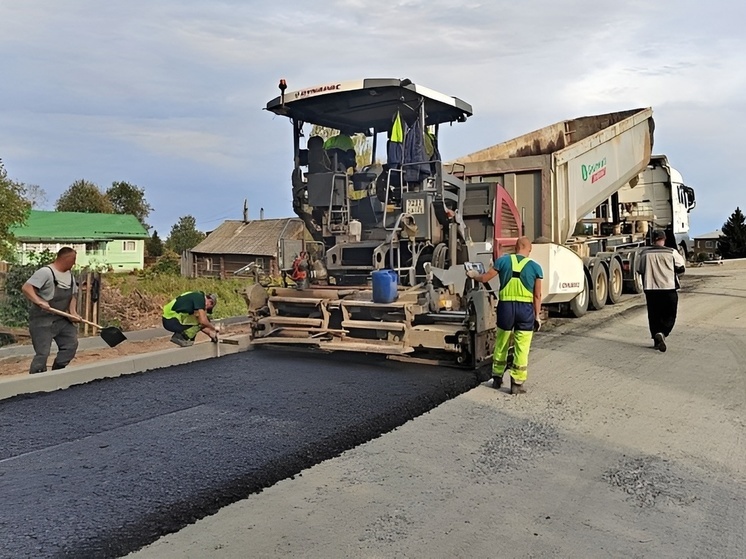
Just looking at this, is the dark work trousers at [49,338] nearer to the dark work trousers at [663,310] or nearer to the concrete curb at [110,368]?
the concrete curb at [110,368]

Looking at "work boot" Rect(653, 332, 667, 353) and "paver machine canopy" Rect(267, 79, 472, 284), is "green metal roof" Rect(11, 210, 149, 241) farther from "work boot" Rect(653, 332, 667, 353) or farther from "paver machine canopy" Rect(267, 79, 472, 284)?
"work boot" Rect(653, 332, 667, 353)

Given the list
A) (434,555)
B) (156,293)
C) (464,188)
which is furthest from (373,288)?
(156,293)

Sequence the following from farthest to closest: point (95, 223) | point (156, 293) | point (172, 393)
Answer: point (95, 223), point (156, 293), point (172, 393)

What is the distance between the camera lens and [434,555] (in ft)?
9.11

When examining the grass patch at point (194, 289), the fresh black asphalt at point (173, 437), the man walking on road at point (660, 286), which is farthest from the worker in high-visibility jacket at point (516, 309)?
the grass patch at point (194, 289)

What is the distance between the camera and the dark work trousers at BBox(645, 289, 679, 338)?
24.7ft

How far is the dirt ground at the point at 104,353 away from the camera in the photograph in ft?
27.3

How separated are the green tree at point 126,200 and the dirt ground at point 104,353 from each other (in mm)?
47968

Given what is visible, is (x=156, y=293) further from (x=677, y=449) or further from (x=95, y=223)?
(x=95, y=223)

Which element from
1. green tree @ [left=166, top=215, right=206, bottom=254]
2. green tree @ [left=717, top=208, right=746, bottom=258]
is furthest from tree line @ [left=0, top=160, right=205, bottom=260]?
green tree @ [left=717, top=208, right=746, bottom=258]

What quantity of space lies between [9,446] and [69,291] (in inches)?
93.6

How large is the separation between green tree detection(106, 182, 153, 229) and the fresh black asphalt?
2061 inches

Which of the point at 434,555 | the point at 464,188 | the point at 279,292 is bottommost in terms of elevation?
the point at 434,555

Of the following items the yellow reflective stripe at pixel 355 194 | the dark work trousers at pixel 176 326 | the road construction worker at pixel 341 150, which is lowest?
the dark work trousers at pixel 176 326
